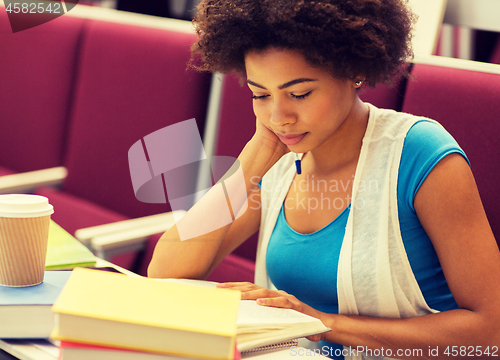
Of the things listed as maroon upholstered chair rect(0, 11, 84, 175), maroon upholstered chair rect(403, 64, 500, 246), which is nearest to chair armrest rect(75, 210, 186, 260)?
maroon upholstered chair rect(403, 64, 500, 246)

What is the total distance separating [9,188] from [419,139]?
1.33 m

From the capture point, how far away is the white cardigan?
2.99 ft

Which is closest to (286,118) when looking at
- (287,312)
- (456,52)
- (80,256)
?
(287,312)

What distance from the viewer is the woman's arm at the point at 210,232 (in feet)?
3.31

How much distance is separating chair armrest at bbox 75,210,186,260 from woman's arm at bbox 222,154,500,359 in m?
0.52

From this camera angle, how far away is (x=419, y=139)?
0.93 meters

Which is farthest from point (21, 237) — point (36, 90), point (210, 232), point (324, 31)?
point (36, 90)

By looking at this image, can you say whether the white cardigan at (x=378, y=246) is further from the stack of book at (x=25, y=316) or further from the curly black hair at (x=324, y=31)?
the stack of book at (x=25, y=316)

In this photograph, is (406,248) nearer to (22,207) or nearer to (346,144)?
(346,144)

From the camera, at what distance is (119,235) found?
1294 millimetres

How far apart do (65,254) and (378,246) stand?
576 mm

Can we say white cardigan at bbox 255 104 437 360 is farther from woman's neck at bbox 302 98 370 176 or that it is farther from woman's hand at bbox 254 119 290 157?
woman's hand at bbox 254 119 290 157

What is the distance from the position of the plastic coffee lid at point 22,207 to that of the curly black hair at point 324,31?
17.6 inches

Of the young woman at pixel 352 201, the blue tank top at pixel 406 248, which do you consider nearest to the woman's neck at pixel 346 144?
the young woman at pixel 352 201
